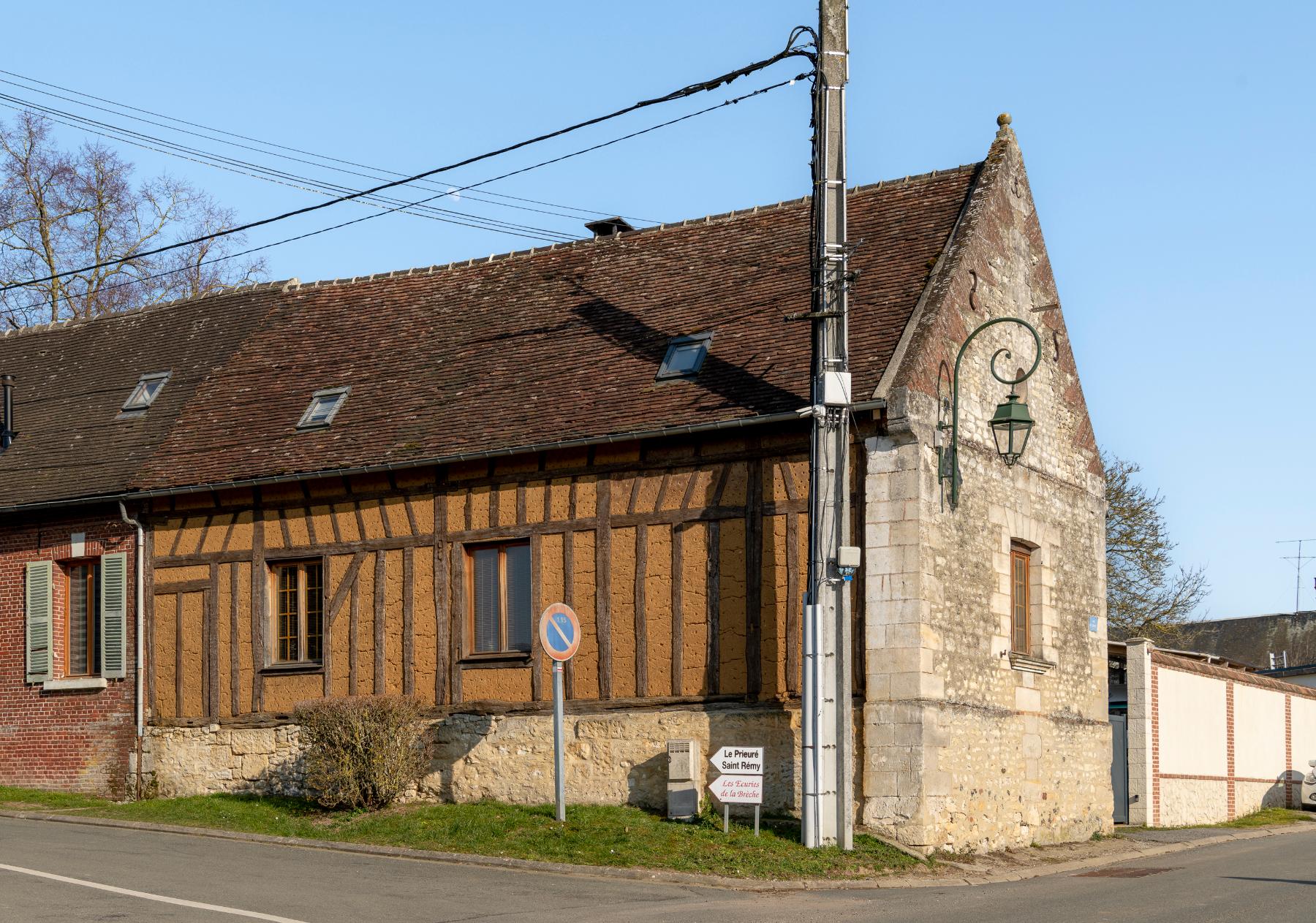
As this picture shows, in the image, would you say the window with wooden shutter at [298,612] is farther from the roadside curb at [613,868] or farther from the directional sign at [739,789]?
the directional sign at [739,789]

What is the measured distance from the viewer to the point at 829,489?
51.9ft

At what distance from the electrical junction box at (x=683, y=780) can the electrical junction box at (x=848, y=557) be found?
2638 mm

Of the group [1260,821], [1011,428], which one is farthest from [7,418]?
[1260,821]

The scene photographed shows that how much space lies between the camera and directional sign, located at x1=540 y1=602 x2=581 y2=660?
15805 mm

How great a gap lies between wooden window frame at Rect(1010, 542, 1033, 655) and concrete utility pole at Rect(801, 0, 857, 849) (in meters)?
3.66

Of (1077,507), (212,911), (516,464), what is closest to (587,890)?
(212,911)

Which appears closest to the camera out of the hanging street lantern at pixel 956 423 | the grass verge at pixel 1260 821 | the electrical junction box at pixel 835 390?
the electrical junction box at pixel 835 390

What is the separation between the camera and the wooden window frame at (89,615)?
70.8ft

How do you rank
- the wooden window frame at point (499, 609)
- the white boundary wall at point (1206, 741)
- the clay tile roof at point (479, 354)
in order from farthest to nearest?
the white boundary wall at point (1206, 741) < the wooden window frame at point (499, 609) < the clay tile roof at point (479, 354)

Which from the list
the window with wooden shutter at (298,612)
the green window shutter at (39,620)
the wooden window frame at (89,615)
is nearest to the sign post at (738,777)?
the window with wooden shutter at (298,612)

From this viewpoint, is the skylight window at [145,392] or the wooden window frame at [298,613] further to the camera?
the skylight window at [145,392]

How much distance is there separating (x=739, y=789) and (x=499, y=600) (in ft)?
14.3

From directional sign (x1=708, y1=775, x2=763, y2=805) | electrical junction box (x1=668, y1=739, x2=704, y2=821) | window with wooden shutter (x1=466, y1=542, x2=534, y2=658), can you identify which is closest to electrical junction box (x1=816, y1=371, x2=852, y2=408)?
directional sign (x1=708, y1=775, x2=763, y2=805)

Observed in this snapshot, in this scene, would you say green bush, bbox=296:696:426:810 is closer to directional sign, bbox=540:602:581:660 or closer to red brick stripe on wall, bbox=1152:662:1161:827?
directional sign, bbox=540:602:581:660
